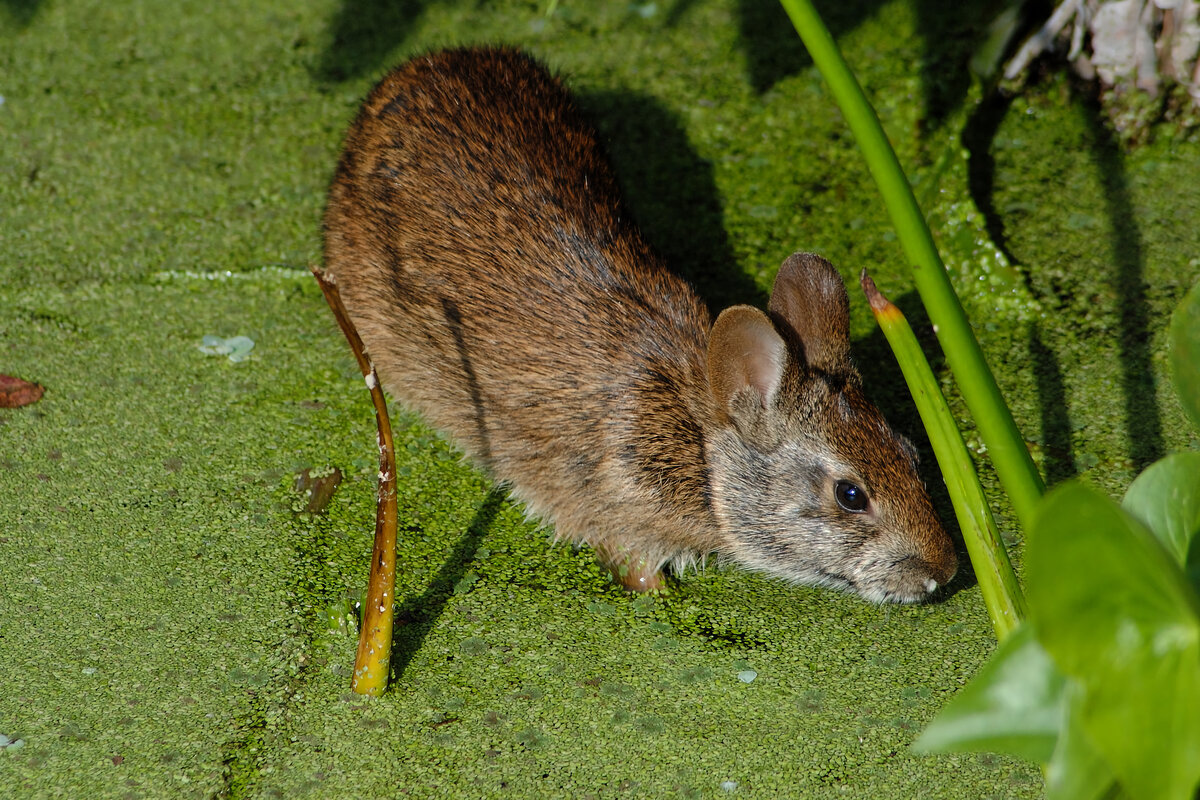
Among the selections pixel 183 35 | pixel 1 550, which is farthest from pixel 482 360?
pixel 183 35

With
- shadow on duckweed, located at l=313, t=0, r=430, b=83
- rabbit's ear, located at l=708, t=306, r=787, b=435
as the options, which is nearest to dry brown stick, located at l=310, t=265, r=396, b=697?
rabbit's ear, located at l=708, t=306, r=787, b=435

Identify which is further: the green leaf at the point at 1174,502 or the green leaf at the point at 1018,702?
the green leaf at the point at 1174,502

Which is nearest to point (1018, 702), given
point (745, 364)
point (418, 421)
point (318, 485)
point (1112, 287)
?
point (745, 364)

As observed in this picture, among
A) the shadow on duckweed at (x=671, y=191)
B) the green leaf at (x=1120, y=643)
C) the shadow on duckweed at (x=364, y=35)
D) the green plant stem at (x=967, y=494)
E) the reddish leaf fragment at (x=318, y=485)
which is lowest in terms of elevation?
the reddish leaf fragment at (x=318, y=485)

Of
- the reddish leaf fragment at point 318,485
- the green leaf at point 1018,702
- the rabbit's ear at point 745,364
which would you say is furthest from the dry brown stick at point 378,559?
the green leaf at point 1018,702

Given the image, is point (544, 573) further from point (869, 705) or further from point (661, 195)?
point (661, 195)

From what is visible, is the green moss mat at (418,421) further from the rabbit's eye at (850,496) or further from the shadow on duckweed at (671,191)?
the rabbit's eye at (850,496)

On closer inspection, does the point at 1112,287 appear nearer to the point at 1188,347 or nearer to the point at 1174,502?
the point at 1188,347
